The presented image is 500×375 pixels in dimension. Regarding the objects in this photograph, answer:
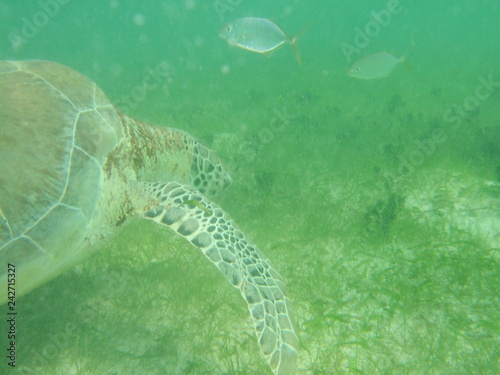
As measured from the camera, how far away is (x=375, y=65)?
6.32 m

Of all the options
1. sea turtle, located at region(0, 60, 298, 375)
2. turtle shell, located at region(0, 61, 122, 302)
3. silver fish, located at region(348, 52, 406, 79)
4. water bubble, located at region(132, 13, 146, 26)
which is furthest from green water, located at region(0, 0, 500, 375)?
water bubble, located at region(132, 13, 146, 26)

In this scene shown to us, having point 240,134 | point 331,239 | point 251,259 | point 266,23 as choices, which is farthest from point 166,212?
point 240,134

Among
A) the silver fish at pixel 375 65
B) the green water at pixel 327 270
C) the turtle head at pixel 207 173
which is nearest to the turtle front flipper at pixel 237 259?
the green water at pixel 327 270

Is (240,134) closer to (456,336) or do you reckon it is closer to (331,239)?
(331,239)

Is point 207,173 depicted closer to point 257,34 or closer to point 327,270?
point 327,270

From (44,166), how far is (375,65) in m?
6.18

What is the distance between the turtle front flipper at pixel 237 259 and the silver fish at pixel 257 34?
3.64 m

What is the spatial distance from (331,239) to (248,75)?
46.5ft

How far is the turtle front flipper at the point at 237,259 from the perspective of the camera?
219 cm

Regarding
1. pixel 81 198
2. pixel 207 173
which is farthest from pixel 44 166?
pixel 207 173

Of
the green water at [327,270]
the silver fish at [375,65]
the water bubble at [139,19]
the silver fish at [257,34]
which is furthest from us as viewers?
the water bubble at [139,19]

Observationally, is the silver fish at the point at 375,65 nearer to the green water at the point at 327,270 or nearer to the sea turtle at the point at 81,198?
the green water at the point at 327,270

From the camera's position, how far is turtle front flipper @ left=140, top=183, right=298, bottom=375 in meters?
2.19

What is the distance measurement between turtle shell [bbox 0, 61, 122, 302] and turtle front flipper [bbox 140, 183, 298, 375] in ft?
1.91
